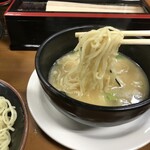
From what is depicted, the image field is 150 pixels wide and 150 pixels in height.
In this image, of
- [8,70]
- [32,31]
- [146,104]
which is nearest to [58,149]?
[146,104]

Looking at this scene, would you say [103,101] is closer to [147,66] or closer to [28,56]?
[147,66]

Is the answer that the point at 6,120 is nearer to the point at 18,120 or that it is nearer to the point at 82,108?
the point at 18,120

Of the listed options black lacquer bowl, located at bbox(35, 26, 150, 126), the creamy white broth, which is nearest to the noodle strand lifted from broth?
the creamy white broth

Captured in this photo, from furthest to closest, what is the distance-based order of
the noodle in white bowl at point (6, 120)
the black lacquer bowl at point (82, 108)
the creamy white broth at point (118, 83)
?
the creamy white broth at point (118, 83)
the noodle in white bowl at point (6, 120)
the black lacquer bowl at point (82, 108)

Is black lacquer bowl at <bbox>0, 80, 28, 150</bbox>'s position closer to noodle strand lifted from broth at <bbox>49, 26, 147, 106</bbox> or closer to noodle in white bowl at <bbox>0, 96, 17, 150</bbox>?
noodle in white bowl at <bbox>0, 96, 17, 150</bbox>

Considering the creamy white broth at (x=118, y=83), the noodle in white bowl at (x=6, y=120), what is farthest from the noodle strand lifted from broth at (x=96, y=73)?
the noodle in white bowl at (x=6, y=120)

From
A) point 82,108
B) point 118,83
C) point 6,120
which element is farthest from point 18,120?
point 118,83

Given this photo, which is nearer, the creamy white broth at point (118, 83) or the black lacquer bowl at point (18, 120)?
the black lacquer bowl at point (18, 120)

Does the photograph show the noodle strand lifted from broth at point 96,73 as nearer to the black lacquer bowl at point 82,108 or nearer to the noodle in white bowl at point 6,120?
the black lacquer bowl at point 82,108
